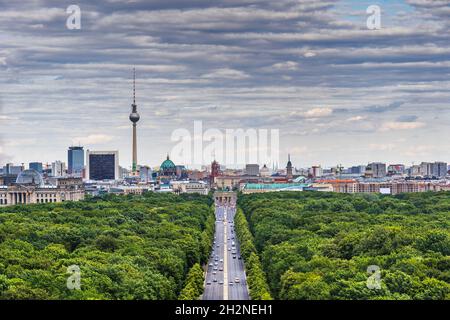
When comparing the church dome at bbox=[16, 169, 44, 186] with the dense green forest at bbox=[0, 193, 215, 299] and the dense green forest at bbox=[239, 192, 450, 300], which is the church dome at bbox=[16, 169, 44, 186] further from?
the dense green forest at bbox=[239, 192, 450, 300]

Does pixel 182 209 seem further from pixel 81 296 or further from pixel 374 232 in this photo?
pixel 81 296

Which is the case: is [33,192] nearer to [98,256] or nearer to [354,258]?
[98,256]

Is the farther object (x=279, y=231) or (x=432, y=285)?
(x=279, y=231)

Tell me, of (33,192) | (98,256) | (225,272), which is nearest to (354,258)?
(98,256)

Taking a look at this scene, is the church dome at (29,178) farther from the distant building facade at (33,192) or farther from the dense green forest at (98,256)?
the dense green forest at (98,256)

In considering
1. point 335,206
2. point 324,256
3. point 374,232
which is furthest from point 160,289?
point 335,206
